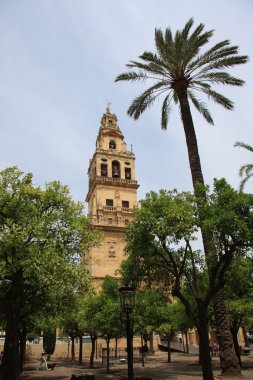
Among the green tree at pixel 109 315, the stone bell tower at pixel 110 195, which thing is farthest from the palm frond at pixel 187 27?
the stone bell tower at pixel 110 195

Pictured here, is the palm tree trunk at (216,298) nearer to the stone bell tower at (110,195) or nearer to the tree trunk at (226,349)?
the tree trunk at (226,349)

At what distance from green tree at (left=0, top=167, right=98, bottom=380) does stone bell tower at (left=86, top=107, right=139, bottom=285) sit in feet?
97.1

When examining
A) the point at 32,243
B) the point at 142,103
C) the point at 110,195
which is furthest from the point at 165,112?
the point at 110,195

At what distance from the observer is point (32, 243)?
16.5m

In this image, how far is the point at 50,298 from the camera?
18.9 metres

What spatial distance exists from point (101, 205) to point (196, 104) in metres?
33.6

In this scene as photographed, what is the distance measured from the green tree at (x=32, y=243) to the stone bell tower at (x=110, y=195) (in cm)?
2959

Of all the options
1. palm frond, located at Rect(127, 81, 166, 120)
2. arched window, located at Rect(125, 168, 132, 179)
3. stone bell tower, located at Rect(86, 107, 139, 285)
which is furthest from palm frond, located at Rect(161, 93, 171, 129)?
arched window, located at Rect(125, 168, 132, 179)

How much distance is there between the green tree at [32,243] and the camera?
15367mm

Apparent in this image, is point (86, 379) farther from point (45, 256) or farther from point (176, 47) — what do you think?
point (176, 47)

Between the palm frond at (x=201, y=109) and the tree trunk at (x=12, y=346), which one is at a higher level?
the palm frond at (x=201, y=109)

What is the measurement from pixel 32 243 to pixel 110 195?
123 feet

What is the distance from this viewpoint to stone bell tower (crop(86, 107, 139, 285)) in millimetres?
49969

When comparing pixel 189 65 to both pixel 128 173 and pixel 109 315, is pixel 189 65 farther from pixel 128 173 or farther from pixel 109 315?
pixel 128 173
